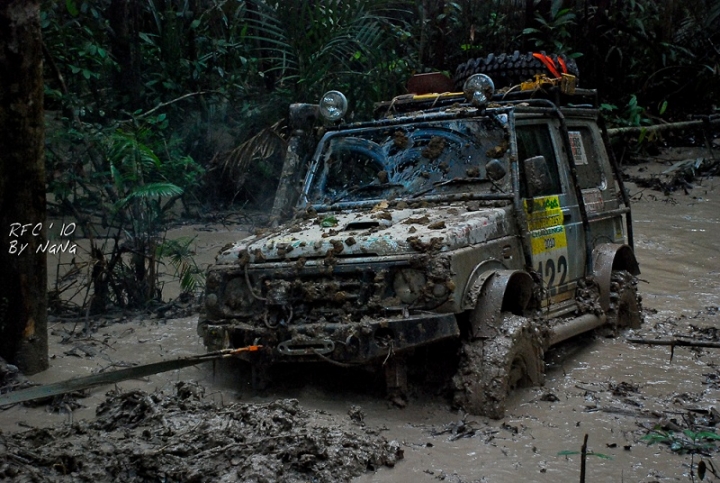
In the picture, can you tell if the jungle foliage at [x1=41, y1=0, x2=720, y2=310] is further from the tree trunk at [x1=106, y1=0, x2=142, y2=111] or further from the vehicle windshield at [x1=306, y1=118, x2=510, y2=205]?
the vehicle windshield at [x1=306, y1=118, x2=510, y2=205]

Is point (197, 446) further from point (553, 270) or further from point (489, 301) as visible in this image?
point (553, 270)

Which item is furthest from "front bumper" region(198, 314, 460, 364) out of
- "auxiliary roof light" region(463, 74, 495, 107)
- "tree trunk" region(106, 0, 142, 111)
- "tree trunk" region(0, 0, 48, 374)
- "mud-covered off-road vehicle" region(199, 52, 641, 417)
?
"tree trunk" region(106, 0, 142, 111)

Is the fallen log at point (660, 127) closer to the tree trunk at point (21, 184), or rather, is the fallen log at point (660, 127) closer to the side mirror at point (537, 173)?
the side mirror at point (537, 173)

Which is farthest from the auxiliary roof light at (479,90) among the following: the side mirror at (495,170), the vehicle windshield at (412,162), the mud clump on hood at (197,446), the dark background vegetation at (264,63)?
the dark background vegetation at (264,63)

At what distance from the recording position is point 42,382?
6.03 meters

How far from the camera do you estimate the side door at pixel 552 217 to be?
6.12 metres

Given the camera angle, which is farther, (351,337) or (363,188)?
(363,188)

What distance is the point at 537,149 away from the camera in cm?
655

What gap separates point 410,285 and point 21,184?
2848 millimetres

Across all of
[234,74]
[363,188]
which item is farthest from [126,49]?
[363,188]

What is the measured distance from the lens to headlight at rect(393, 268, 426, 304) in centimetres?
505

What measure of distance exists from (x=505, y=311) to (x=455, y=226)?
0.72 metres

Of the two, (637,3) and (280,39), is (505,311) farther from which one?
Result: (637,3)

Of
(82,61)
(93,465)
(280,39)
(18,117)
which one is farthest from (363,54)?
(93,465)
